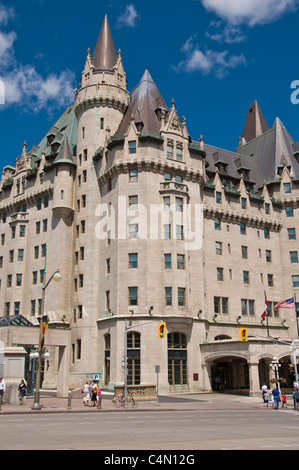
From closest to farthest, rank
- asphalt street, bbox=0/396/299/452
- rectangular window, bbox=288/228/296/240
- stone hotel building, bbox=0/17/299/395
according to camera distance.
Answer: asphalt street, bbox=0/396/299/452
stone hotel building, bbox=0/17/299/395
rectangular window, bbox=288/228/296/240

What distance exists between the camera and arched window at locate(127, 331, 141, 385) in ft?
160

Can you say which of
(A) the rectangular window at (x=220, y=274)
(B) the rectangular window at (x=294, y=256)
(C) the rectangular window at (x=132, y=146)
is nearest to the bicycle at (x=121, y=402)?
(A) the rectangular window at (x=220, y=274)

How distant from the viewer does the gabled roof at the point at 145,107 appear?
58312 mm

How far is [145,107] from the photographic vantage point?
60.2 m

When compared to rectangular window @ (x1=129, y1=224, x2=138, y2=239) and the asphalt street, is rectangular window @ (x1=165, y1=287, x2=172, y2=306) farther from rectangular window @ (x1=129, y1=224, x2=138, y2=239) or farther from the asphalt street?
the asphalt street

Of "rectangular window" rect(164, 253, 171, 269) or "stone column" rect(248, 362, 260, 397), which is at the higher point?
"rectangular window" rect(164, 253, 171, 269)

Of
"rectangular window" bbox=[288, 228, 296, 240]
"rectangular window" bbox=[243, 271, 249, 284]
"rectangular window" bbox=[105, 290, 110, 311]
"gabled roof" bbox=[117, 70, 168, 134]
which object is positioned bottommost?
"rectangular window" bbox=[105, 290, 110, 311]

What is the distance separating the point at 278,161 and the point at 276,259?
16.2 meters

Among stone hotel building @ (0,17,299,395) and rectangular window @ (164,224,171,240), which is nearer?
stone hotel building @ (0,17,299,395)

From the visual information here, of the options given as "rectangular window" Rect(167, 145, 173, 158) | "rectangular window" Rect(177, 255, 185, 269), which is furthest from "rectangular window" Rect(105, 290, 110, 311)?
"rectangular window" Rect(167, 145, 173, 158)

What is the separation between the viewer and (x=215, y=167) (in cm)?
6738

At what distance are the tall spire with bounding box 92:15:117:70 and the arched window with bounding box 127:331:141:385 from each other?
37.7 meters

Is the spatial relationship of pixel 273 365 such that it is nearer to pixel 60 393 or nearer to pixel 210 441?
pixel 60 393
